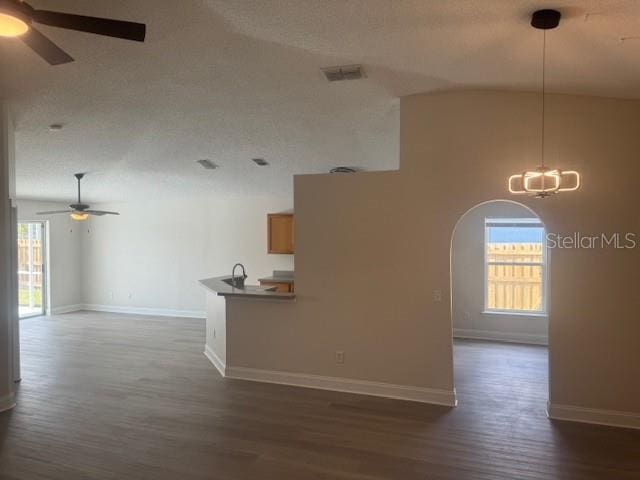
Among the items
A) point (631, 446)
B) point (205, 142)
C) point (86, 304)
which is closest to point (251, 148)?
point (205, 142)

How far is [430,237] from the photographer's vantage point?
4.38 m

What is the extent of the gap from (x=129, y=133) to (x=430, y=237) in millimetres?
3800

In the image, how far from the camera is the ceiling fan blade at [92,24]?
6.68 feet

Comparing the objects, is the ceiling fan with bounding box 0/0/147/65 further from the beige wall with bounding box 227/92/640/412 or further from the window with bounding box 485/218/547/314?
the window with bounding box 485/218/547/314

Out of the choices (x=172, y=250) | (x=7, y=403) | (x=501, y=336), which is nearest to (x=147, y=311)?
(x=172, y=250)

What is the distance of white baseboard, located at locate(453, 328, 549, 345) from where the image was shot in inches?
266

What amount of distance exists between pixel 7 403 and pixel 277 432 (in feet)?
8.75

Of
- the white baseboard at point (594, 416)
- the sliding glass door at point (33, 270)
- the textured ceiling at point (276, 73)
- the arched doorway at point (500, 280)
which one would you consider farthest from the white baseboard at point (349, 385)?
the sliding glass door at point (33, 270)

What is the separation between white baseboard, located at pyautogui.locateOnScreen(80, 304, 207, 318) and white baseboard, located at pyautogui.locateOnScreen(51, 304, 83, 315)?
0.36 ft

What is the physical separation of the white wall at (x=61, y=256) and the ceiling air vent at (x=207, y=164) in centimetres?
447

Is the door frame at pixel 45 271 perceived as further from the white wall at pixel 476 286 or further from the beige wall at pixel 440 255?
the white wall at pixel 476 286

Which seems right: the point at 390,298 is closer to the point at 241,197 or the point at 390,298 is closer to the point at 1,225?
the point at 1,225

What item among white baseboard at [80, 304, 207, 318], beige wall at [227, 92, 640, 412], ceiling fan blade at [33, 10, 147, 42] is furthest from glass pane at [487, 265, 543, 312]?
ceiling fan blade at [33, 10, 147, 42]

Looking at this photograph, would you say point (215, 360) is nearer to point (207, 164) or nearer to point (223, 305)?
point (223, 305)
